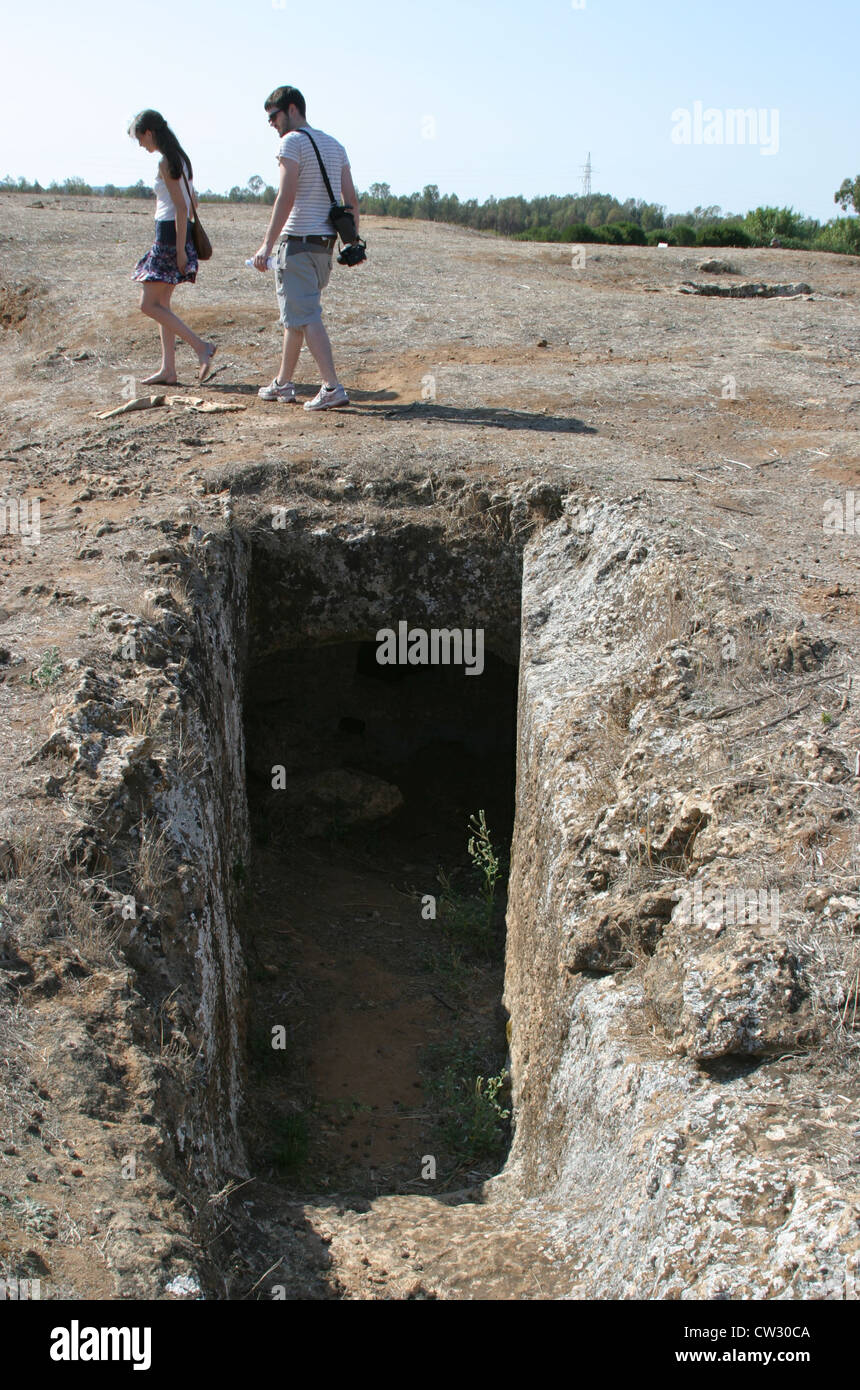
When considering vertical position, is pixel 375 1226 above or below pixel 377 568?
below

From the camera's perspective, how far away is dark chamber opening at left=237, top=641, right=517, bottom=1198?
4738 mm

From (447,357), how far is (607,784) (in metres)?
4.95

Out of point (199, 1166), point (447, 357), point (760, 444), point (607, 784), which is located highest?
point (447, 357)

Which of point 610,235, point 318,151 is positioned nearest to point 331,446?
point 318,151

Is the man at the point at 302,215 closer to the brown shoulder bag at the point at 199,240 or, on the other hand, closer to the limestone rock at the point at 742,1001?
the brown shoulder bag at the point at 199,240

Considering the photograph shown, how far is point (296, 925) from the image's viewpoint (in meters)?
6.29

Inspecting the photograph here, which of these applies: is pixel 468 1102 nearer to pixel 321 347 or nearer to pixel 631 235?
pixel 321 347

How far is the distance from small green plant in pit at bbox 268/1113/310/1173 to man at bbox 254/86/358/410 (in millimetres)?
4415

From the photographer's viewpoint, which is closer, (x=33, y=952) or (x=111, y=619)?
(x=33, y=952)

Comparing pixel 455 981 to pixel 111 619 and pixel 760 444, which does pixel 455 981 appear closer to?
pixel 111 619

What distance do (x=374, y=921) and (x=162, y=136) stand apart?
4.80 meters

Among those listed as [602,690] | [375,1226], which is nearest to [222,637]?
[602,690]

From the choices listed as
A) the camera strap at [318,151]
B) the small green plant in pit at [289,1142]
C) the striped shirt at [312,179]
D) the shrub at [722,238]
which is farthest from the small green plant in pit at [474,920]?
the shrub at [722,238]

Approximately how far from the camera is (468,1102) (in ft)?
16.1
